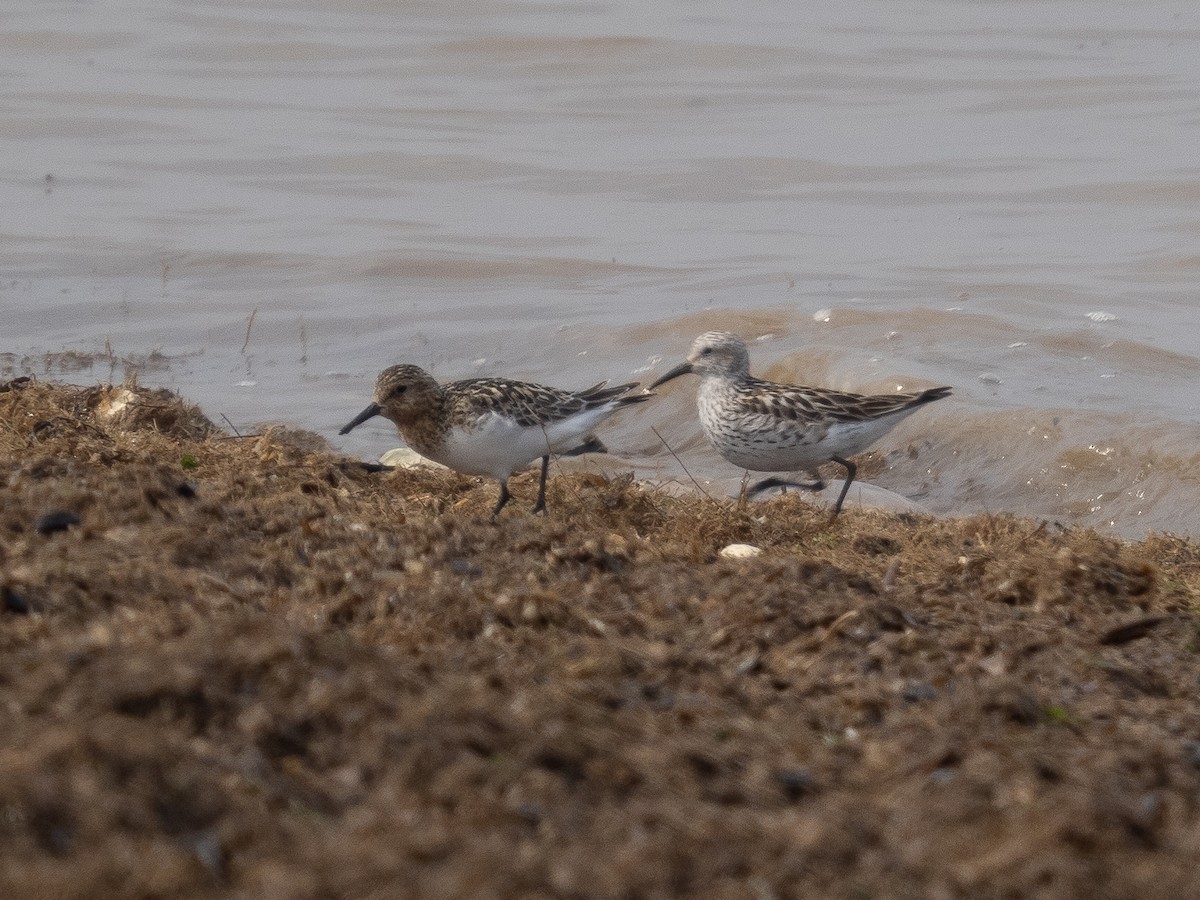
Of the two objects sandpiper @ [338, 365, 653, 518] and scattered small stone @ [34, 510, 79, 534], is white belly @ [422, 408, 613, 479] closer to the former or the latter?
sandpiper @ [338, 365, 653, 518]

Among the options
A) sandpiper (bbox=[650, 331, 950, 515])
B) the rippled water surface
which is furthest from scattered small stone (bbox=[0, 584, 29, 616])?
the rippled water surface

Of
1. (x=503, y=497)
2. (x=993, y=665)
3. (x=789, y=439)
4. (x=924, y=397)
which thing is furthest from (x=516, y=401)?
(x=993, y=665)

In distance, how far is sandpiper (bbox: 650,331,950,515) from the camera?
30.7ft

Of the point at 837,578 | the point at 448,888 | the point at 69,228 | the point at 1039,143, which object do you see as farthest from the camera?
the point at 1039,143

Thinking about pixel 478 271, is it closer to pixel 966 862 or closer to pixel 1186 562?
pixel 1186 562

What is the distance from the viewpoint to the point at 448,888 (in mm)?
2871

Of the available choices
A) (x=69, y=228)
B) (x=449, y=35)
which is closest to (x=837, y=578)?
(x=69, y=228)

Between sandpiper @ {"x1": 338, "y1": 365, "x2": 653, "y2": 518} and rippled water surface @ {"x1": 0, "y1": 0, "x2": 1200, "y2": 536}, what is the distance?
238cm

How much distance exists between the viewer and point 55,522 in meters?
5.73

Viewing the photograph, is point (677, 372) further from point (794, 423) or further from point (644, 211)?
point (644, 211)

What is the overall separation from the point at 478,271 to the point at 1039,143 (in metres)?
8.18

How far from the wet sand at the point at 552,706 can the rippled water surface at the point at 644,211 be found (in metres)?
5.08

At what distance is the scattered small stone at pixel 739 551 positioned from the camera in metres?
6.91

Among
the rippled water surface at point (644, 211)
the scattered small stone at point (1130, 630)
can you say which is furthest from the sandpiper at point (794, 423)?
the scattered small stone at point (1130, 630)
